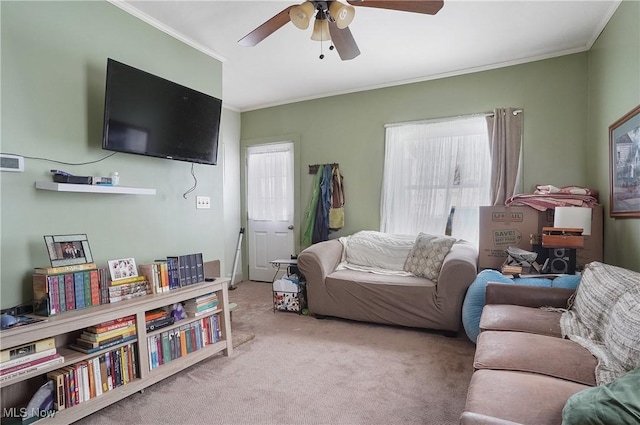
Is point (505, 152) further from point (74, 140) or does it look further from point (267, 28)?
point (74, 140)

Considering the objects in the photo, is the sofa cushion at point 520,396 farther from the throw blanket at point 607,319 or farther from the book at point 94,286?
the book at point 94,286

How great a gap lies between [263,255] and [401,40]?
3.34 m

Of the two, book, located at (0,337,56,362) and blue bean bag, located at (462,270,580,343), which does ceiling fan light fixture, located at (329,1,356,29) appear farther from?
book, located at (0,337,56,362)

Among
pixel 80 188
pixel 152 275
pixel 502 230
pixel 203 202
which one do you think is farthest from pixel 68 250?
pixel 502 230

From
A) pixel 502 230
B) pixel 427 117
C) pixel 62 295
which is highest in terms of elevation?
pixel 427 117

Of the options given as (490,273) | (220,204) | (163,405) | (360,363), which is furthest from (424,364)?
(220,204)

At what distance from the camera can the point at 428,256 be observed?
3.21 metres

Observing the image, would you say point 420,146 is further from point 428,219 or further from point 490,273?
point 490,273

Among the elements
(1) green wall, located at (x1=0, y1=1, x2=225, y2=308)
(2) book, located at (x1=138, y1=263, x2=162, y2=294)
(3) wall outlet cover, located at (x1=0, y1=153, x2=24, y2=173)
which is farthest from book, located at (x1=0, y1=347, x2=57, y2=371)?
(3) wall outlet cover, located at (x1=0, y1=153, x2=24, y2=173)

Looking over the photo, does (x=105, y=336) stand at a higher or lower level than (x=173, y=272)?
lower

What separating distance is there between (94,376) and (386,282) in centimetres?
227

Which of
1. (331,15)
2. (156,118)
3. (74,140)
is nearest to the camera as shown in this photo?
(331,15)

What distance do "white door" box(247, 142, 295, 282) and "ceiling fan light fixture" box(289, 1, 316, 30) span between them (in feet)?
8.98

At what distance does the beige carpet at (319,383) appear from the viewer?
1.82m
